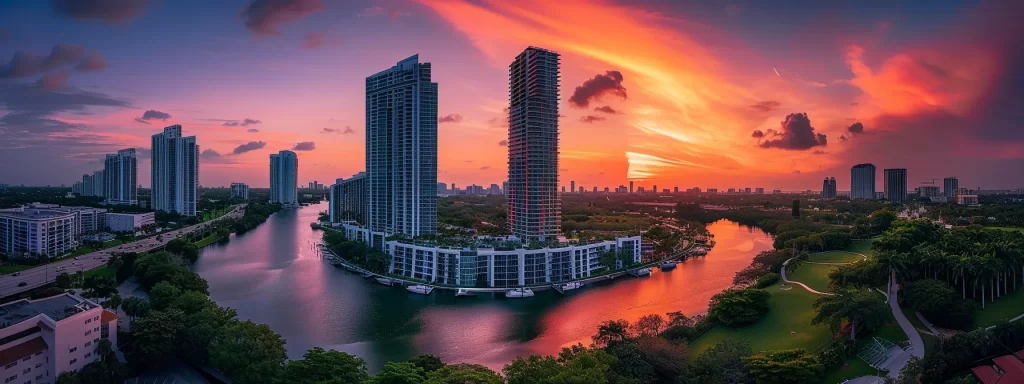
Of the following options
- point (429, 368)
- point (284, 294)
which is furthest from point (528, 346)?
point (284, 294)

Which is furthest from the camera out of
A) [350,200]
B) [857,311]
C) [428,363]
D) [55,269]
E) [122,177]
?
[122,177]

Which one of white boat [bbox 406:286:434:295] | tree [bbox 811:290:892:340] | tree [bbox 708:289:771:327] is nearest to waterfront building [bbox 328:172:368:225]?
white boat [bbox 406:286:434:295]

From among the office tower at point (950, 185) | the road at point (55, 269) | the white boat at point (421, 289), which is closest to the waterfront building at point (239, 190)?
the road at point (55, 269)

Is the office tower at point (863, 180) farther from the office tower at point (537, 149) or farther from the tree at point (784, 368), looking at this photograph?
the tree at point (784, 368)

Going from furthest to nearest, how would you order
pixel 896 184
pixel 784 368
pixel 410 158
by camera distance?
pixel 896 184
pixel 410 158
pixel 784 368

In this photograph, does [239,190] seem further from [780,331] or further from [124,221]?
[780,331]

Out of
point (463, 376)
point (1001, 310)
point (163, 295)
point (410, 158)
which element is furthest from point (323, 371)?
point (410, 158)
